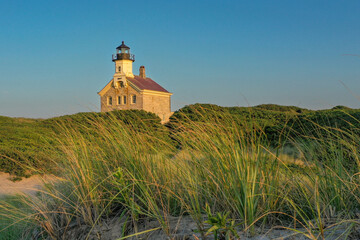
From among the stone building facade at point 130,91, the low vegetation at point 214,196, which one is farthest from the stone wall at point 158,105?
the low vegetation at point 214,196

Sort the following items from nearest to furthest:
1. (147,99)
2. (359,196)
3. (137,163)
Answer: (359,196) → (137,163) → (147,99)

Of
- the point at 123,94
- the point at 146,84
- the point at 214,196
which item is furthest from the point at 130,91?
the point at 214,196

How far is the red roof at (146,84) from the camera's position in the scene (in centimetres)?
3753

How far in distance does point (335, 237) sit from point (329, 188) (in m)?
0.66

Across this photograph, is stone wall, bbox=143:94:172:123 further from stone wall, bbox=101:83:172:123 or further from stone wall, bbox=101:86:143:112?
stone wall, bbox=101:86:143:112

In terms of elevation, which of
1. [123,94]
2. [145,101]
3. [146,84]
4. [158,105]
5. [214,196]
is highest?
[146,84]

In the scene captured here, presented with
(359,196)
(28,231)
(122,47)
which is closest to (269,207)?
(359,196)

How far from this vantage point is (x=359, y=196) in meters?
2.58

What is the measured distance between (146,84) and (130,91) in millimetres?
3425

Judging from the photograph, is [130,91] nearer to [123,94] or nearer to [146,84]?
[123,94]

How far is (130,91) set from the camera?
3697cm

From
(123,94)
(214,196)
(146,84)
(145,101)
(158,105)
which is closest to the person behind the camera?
(214,196)

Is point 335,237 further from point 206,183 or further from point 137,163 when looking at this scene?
point 137,163

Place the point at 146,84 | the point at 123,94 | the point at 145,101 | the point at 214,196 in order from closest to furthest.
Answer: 1. the point at 214,196
2. the point at 145,101
3. the point at 123,94
4. the point at 146,84
